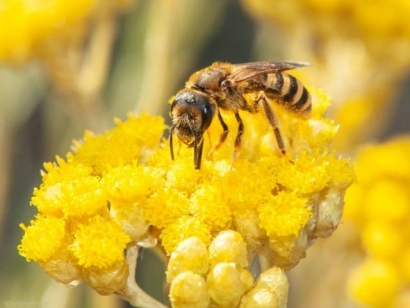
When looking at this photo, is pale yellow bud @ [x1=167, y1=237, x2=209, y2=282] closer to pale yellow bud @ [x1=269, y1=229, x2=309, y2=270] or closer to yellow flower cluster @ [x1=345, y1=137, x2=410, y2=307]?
pale yellow bud @ [x1=269, y1=229, x2=309, y2=270]

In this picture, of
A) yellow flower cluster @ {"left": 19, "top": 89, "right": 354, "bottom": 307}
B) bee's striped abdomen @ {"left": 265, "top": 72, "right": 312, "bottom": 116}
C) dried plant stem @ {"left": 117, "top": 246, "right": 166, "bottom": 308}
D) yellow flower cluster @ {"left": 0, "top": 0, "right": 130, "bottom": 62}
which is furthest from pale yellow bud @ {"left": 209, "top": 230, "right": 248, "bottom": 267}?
yellow flower cluster @ {"left": 0, "top": 0, "right": 130, "bottom": 62}

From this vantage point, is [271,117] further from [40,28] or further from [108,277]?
[40,28]

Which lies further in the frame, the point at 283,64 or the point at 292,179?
the point at 283,64

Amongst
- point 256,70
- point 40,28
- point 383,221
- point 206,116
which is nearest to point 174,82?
point 40,28

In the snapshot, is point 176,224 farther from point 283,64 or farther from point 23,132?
point 23,132

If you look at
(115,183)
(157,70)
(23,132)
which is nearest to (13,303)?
(157,70)

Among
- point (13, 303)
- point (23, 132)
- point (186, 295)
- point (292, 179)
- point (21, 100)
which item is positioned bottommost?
point (13, 303)

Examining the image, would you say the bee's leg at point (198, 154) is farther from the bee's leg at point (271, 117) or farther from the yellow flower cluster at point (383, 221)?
the yellow flower cluster at point (383, 221)
